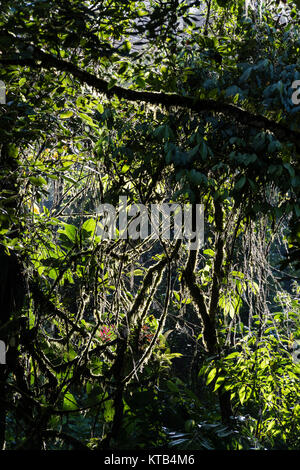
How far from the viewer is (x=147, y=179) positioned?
216 cm

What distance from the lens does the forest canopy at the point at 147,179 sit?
162 centimetres

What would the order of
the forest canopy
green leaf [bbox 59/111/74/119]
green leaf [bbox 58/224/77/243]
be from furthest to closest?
green leaf [bbox 58/224/77/243], green leaf [bbox 59/111/74/119], the forest canopy

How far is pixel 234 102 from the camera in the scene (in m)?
1.79

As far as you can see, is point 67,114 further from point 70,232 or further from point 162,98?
point 70,232

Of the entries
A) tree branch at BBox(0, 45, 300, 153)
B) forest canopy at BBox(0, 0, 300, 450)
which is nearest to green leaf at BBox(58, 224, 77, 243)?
forest canopy at BBox(0, 0, 300, 450)

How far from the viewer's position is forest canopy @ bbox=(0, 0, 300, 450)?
1.62m

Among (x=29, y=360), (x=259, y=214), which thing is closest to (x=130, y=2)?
(x=259, y=214)

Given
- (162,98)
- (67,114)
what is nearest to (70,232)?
(67,114)

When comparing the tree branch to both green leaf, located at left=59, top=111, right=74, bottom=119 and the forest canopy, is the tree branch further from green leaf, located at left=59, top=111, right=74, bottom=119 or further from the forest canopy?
green leaf, located at left=59, top=111, right=74, bottom=119

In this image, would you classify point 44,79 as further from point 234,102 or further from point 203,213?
point 203,213


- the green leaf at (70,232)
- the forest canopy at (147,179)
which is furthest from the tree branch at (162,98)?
the green leaf at (70,232)

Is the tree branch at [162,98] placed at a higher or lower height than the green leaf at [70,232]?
higher

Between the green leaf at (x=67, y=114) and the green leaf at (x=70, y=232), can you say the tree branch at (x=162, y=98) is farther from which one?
the green leaf at (x=70, y=232)

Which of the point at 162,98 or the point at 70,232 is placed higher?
the point at 162,98
